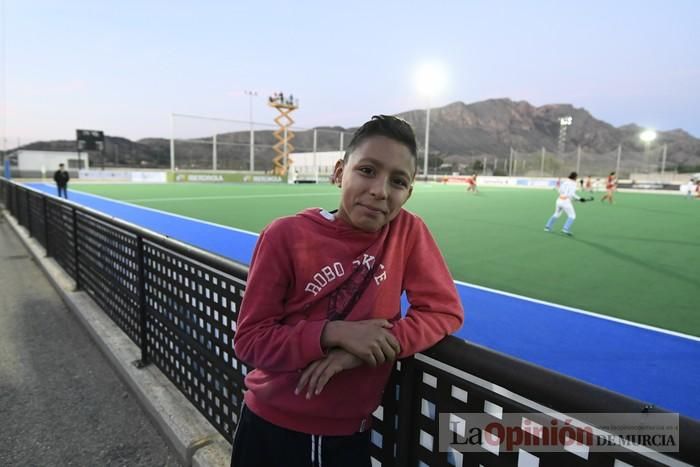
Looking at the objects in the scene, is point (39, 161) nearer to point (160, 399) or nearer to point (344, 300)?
point (160, 399)

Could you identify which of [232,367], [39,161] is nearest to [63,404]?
[232,367]

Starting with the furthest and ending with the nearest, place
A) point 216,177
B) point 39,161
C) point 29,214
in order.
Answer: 1. point 39,161
2. point 216,177
3. point 29,214

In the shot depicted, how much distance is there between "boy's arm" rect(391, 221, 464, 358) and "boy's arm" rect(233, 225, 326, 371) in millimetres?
270

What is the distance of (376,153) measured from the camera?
139cm

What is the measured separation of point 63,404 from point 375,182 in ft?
11.4

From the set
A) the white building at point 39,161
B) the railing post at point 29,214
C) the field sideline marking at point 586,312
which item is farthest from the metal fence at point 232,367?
the white building at point 39,161

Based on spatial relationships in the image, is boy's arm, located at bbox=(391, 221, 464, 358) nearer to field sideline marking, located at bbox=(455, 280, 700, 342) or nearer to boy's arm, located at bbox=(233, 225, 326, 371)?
boy's arm, located at bbox=(233, 225, 326, 371)

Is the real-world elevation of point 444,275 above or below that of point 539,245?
above

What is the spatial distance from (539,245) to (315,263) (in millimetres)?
10281

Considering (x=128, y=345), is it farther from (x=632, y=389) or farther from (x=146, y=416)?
(x=632, y=389)

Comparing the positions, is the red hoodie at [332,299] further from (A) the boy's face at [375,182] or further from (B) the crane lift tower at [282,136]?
(B) the crane lift tower at [282,136]

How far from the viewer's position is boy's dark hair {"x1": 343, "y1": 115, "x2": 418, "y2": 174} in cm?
141

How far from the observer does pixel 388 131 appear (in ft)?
4.62

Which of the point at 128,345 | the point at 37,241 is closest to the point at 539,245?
the point at 128,345
